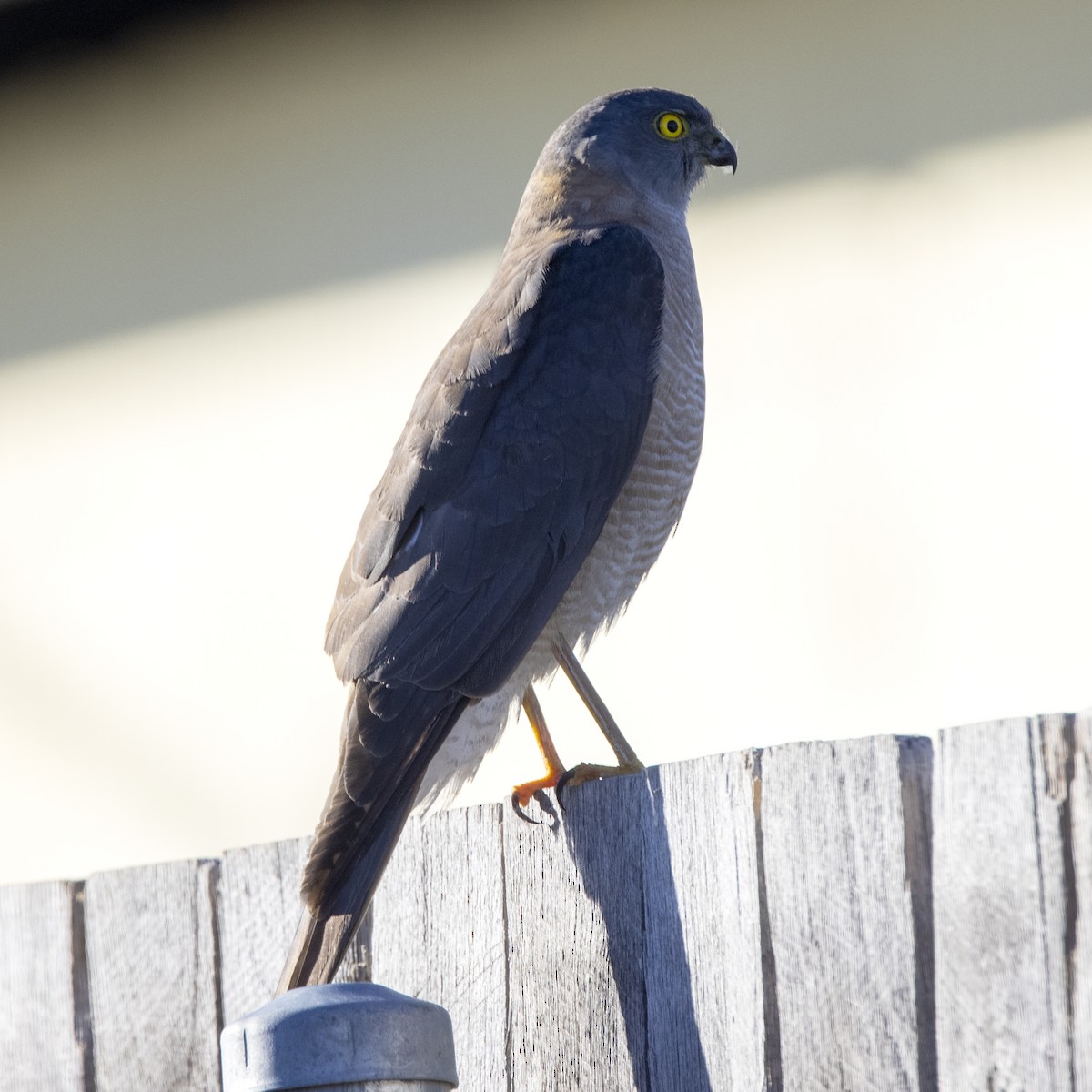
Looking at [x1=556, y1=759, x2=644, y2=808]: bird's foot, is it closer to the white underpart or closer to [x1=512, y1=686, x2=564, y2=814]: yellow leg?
[x1=512, y1=686, x2=564, y2=814]: yellow leg

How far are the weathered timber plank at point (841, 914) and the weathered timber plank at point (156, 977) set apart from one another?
3.60 feet

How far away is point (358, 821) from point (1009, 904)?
95 cm

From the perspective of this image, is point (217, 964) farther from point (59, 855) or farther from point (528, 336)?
point (59, 855)

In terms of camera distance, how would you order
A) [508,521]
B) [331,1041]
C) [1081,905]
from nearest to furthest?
[1081,905] → [331,1041] → [508,521]

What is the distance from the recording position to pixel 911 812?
193 cm

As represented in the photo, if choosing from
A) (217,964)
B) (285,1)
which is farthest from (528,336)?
(285,1)

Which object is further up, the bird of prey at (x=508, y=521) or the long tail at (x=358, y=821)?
the bird of prey at (x=508, y=521)

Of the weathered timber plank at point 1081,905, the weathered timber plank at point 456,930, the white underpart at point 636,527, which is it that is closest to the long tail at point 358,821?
the weathered timber plank at point 456,930

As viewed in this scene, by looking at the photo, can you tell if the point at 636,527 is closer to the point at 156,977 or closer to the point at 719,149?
the point at 156,977

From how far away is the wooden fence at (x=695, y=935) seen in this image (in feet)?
5.90

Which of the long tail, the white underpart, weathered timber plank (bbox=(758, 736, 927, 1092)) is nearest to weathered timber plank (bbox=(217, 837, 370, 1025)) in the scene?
the long tail

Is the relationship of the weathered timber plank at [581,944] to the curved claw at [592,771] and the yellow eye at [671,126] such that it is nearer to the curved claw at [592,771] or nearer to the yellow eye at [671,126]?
the curved claw at [592,771]

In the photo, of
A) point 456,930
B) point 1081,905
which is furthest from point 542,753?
point 1081,905

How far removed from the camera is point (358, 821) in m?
2.38
